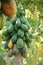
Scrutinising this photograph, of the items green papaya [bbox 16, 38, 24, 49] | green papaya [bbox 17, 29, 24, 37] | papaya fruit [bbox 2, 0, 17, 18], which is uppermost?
papaya fruit [bbox 2, 0, 17, 18]

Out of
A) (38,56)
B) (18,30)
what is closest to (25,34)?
(18,30)

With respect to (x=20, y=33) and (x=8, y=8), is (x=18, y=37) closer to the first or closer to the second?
(x=20, y=33)

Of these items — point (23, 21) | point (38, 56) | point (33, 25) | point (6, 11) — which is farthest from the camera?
point (33, 25)

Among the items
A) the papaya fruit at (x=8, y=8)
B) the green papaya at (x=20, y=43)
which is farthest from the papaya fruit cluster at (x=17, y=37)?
the papaya fruit at (x=8, y=8)

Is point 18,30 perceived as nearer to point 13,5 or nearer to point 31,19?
point 31,19

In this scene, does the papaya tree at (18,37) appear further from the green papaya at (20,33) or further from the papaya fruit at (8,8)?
the papaya fruit at (8,8)

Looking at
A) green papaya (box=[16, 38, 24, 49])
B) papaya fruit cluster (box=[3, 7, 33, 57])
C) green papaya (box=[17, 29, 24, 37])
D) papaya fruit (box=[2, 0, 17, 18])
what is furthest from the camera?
green papaya (box=[16, 38, 24, 49])

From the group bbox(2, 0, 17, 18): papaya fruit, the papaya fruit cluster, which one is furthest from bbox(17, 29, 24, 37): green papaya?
bbox(2, 0, 17, 18): papaya fruit

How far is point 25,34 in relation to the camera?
5.54 meters

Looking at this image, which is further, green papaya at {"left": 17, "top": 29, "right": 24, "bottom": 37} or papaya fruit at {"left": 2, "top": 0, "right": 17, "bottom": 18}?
green papaya at {"left": 17, "top": 29, "right": 24, "bottom": 37}

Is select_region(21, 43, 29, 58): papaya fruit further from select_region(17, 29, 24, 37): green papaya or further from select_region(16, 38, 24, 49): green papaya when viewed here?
select_region(17, 29, 24, 37): green papaya

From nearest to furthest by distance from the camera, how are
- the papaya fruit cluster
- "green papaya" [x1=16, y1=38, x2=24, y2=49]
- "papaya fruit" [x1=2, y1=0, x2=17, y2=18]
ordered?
"papaya fruit" [x1=2, y1=0, x2=17, y2=18] → the papaya fruit cluster → "green papaya" [x1=16, y1=38, x2=24, y2=49]

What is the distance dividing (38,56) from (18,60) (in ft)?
7.77

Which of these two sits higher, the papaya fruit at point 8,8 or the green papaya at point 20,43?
the papaya fruit at point 8,8
